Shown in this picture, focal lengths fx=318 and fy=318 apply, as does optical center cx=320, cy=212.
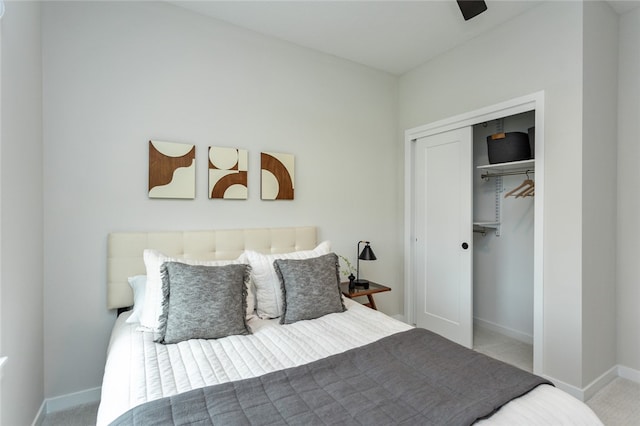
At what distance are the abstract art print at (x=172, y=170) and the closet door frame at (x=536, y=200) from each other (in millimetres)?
2233

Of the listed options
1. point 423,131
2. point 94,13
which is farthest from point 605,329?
point 94,13

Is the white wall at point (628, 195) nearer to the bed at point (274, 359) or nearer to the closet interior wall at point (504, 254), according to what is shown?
the closet interior wall at point (504, 254)

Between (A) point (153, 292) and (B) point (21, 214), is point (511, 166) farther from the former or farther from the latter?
(B) point (21, 214)

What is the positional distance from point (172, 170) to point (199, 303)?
42.6 inches

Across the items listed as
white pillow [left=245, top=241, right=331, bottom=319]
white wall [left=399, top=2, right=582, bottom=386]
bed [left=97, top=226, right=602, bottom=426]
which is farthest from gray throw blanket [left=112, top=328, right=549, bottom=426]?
white wall [left=399, top=2, right=582, bottom=386]

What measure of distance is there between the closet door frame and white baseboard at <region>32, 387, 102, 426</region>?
2.86 m

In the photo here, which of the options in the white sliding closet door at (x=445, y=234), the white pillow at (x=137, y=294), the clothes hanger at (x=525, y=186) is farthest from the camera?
the white sliding closet door at (x=445, y=234)

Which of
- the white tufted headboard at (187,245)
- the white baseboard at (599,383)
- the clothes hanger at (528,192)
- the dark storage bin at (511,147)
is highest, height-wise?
the dark storage bin at (511,147)

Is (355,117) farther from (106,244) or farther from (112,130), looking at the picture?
(106,244)

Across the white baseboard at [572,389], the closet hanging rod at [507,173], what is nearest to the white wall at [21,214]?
the white baseboard at [572,389]

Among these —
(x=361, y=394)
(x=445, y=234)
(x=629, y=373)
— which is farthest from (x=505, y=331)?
(x=361, y=394)

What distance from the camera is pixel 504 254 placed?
11.1 ft

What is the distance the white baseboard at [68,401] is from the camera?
1995 millimetres

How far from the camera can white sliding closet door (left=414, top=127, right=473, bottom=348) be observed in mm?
2982
